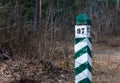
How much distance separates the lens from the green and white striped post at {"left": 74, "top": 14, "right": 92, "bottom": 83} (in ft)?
18.7

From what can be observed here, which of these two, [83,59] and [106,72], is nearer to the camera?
[83,59]

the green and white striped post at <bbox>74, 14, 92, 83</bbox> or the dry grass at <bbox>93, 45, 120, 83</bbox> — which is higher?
the green and white striped post at <bbox>74, 14, 92, 83</bbox>

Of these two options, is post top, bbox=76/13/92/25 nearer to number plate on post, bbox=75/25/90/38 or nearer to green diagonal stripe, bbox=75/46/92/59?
number plate on post, bbox=75/25/90/38

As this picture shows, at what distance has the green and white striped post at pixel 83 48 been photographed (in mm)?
5711

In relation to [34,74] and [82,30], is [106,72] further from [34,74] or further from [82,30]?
[82,30]

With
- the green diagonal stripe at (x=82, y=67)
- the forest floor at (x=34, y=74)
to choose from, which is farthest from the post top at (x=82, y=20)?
the forest floor at (x=34, y=74)

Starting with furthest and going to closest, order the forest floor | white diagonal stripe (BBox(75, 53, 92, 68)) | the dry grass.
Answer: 1. the dry grass
2. the forest floor
3. white diagonal stripe (BBox(75, 53, 92, 68))

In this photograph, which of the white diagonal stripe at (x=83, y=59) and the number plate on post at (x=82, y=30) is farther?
the white diagonal stripe at (x=83, y=59)

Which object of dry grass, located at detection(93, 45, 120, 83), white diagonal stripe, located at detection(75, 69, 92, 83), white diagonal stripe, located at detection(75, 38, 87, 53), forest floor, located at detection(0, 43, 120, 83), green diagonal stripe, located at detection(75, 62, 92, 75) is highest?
white diagonal stripe, located at detection(75, 38, 87, 53)

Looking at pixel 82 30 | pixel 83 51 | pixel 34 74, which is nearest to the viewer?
pixel 82 30

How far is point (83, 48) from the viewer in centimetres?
581

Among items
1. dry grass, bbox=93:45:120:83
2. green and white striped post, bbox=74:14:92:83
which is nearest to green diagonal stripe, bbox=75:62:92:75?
green and white striped post, bbox=74:14:92:83

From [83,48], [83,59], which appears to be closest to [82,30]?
[83,48]

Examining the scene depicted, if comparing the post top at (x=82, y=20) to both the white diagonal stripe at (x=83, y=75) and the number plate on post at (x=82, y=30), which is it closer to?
the number plate on post at (x=82, y=30)
